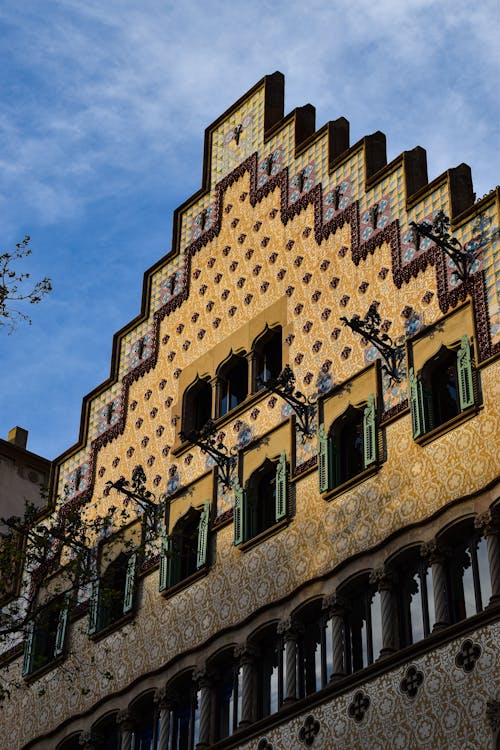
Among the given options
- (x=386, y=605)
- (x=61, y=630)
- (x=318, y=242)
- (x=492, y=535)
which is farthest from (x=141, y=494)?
(x=492, y=535)

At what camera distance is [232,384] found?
75.1 ft

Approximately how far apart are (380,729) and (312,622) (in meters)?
2.48

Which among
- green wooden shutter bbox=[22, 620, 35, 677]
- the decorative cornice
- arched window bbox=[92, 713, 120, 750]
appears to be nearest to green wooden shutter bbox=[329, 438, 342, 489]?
the decorative cornice

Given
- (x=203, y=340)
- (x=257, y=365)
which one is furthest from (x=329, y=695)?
(x=203, y=340)

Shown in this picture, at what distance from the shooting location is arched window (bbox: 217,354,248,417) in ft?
74.3

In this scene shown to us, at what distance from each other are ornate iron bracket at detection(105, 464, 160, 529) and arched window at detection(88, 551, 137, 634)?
62 centimetres

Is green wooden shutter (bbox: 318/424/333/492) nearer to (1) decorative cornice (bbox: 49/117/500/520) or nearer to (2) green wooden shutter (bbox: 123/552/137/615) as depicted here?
(1) decorative cornice (bbox: 49/117/500/520)

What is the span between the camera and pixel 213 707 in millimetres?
19922

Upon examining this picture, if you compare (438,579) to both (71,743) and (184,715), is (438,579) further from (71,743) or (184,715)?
(71,743)

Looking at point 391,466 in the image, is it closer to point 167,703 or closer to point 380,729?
point 380,729

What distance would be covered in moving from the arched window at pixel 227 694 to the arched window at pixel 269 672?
0.34 meters

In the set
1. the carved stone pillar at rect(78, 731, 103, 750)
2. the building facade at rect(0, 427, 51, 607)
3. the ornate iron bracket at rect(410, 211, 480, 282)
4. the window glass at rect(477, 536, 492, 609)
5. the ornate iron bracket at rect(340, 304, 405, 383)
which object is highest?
the building facade at rect(0, 427, 51, 607)

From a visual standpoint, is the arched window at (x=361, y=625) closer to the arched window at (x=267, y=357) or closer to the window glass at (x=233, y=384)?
the arched window at (x=267, y=357)

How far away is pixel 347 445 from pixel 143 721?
4.89 meters
